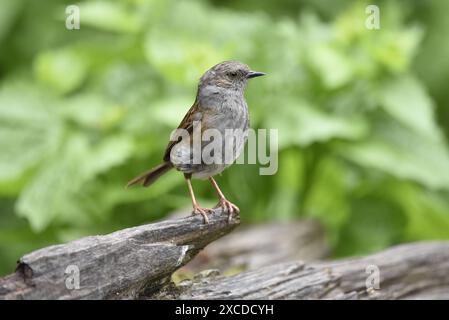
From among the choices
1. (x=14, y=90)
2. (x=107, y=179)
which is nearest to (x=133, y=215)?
(x=107, y=179)

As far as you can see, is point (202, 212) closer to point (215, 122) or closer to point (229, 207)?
point (229, 207)

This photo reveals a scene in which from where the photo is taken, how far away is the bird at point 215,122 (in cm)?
383

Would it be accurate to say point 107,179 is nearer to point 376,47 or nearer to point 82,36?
point 376,47

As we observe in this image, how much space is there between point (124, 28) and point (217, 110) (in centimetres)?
234

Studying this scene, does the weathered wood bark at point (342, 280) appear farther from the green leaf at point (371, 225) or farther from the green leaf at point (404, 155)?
the green leaf at point (371, 225)

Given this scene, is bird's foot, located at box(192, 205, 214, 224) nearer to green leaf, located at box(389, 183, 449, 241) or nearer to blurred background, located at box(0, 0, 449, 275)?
blurred background, located at box(0, 0, 449, 275)

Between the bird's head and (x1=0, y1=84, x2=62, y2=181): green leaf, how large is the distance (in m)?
1.77

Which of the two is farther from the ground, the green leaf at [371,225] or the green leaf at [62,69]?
the green leaf at [62,69]

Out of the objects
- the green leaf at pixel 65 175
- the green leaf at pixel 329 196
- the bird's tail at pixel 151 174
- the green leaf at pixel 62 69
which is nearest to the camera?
the bird's tail at pixel 151 174

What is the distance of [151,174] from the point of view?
4207mm

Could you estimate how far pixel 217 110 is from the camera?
394 centimetres

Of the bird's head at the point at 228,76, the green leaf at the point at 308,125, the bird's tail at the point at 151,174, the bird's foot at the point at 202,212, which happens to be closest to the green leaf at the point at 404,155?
the green leaf at the point at 308,125

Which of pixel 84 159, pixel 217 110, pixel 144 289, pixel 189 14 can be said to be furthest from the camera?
pixel 189 14

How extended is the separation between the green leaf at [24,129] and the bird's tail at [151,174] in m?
1.37
